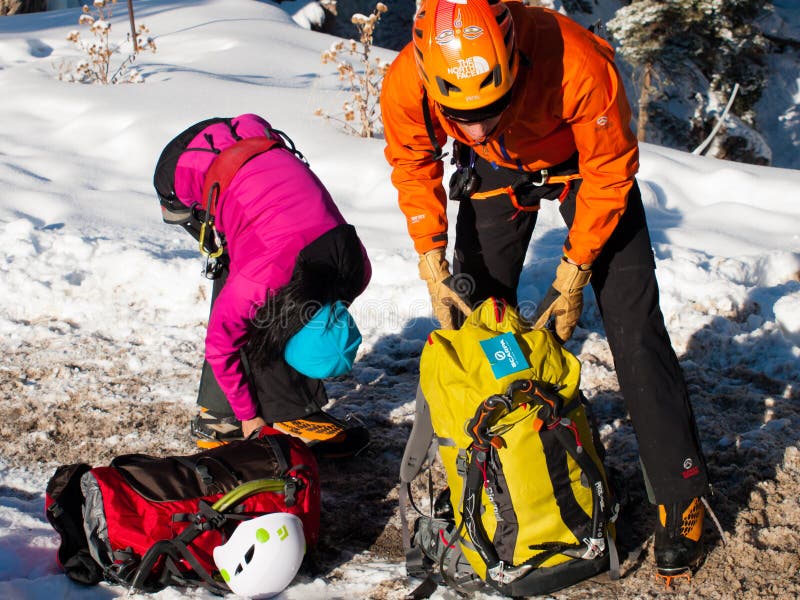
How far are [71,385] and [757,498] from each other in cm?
314

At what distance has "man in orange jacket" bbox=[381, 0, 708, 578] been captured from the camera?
2.27 meters

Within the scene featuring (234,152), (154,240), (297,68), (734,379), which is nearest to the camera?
(234,152)

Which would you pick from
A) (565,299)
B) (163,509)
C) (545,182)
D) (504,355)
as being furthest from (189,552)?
(545,182)

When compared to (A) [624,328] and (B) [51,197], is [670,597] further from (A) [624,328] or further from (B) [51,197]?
(B) [51,197]

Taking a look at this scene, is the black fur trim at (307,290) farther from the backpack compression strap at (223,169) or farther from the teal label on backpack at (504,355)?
the teal label on backpack at (504,355)

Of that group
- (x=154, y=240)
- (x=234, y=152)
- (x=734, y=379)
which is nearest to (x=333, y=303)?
(x=234, y=152)

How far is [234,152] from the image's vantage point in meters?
3.30

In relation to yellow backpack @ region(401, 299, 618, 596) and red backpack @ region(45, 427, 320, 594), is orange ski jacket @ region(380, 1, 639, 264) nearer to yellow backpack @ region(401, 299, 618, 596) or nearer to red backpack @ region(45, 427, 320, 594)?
yellow backpack @ region(401, 299, 618, 596)

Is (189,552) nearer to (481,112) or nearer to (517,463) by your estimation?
(517,463)

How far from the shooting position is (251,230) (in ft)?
10.4

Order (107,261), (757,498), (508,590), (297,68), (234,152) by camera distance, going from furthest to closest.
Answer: (297,68)
(107,261)
(234,152)
(757,498)
(508,590)

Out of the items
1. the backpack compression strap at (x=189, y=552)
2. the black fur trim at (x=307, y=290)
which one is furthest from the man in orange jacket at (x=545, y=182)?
the backpack compression strap at (x=189, y=552)

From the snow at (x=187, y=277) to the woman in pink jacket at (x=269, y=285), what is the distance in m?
0.45

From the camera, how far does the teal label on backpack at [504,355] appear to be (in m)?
2.43
